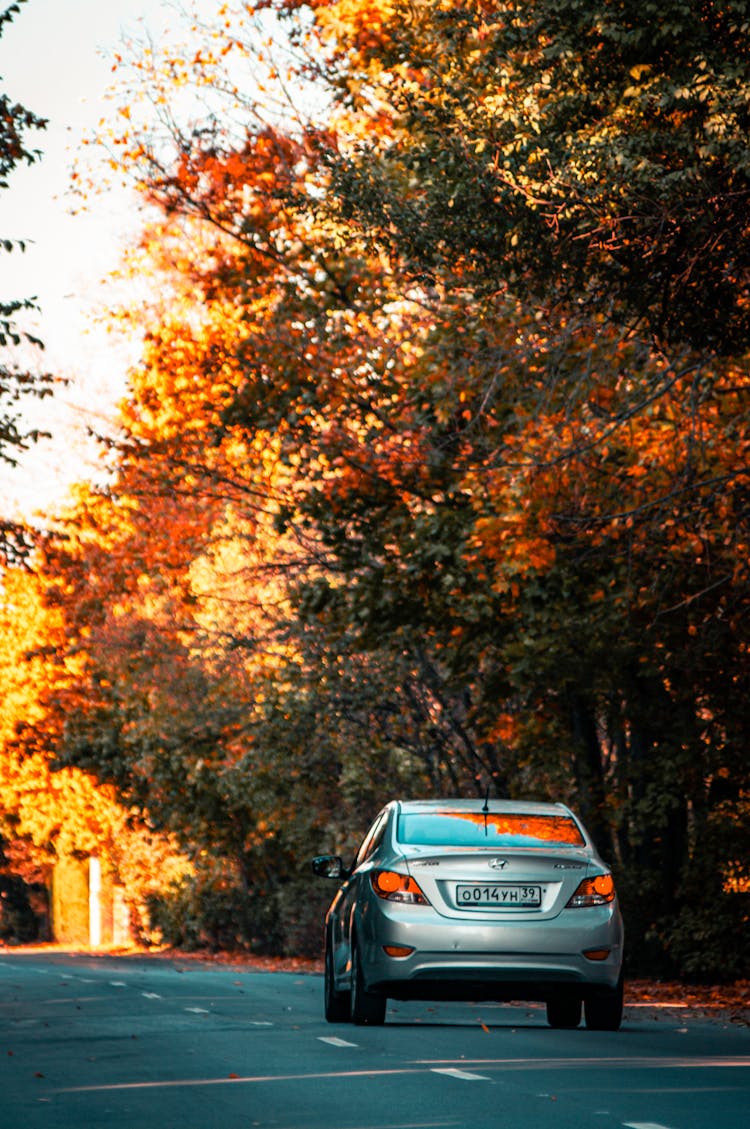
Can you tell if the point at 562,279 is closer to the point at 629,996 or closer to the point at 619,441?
the point at 619,441

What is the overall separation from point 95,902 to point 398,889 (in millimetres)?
61107

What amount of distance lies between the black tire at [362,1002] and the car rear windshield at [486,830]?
0.94m

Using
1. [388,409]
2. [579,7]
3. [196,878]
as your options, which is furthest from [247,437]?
[196,878]

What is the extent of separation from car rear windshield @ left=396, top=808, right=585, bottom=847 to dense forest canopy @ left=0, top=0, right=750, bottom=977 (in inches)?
153

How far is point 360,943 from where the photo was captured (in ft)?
44.5

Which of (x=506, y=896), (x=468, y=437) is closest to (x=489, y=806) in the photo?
(x=506, y=896)

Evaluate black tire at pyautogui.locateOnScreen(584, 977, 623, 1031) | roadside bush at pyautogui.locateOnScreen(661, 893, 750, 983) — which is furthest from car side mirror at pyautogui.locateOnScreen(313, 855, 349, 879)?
roadside bush at pyautogui.locateOnScreen(661, 893, 750, 983)

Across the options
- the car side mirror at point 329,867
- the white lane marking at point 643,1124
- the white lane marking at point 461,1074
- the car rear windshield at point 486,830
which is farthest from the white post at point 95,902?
the white lane marking at point 643,1124

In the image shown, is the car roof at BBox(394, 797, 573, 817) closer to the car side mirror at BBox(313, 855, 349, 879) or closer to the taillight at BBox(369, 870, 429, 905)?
the taillight at BBox(369, 870, 429, 905)

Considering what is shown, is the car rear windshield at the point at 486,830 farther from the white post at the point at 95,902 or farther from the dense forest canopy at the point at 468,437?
the white post at the point at 95,902

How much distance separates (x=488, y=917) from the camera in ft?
42.8

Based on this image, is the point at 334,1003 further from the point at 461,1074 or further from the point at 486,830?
the point at 461,1074

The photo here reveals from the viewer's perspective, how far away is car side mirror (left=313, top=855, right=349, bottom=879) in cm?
1515

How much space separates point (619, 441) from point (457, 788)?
13105 millimetres
